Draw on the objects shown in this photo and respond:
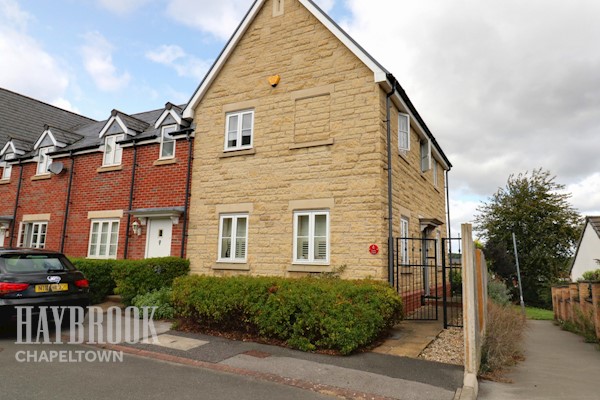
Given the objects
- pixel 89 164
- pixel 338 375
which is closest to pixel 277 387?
pixel 338 375

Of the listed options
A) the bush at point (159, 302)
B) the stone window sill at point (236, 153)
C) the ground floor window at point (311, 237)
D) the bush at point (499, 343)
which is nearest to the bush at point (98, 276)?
the bush at point (159, 302)

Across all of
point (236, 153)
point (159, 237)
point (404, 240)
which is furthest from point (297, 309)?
point (159, 237)

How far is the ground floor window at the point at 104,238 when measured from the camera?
45.9 ft

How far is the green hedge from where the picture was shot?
6.91 m

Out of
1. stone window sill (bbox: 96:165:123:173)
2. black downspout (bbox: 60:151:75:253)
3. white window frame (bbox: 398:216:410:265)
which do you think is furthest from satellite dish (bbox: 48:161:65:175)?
white window frame (bbox: 398:216:410:265)

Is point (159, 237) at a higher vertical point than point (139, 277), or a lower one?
higher

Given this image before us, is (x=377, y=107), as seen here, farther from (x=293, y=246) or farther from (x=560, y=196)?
(x=560, y=196)

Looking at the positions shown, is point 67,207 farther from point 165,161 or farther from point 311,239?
point 311,239

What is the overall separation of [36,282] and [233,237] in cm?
506

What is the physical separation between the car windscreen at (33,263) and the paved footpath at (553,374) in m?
8.38

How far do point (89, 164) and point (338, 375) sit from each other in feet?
44.7

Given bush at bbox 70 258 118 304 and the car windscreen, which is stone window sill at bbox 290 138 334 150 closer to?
the car windscreen

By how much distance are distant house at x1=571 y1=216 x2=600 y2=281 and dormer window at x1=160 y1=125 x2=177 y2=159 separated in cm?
2179

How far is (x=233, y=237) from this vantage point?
11.4 meters
